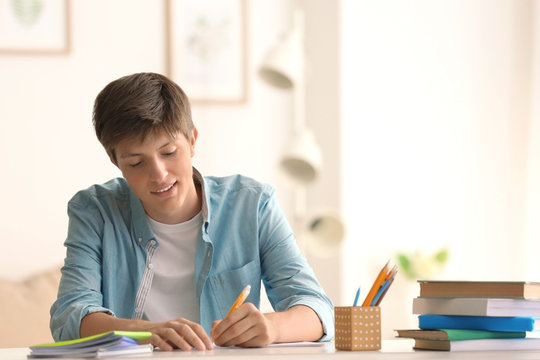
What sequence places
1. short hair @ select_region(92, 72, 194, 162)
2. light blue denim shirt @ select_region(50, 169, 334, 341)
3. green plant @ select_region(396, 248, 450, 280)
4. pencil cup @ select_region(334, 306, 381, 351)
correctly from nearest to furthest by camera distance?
pencil cup @ select_region(334, 306, 381, 351) → short hair @ select_region(92, 72, 194, 162) → light blue denim shirt @ select_region(50, 169, 334, 341) → green plant @ select_region(396, 248, 450, 280)

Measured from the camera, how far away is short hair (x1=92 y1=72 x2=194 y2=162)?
168 centimetres

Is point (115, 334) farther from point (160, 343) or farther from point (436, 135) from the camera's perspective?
point (436, 135)

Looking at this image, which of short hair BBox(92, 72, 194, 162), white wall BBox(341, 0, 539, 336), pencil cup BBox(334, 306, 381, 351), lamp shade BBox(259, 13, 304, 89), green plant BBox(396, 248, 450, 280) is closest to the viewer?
pencil cup BBox(334, 306, 381, 351)

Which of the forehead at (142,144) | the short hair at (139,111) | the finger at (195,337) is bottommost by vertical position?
the finger at (195,337)

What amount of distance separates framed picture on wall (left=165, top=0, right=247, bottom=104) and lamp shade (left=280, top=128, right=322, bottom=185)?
45 cm

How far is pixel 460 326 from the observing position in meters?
1.37

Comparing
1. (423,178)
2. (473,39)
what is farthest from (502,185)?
(473,39)

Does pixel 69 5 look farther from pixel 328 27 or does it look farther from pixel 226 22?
pixel 328 27

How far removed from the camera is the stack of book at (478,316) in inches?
52.3

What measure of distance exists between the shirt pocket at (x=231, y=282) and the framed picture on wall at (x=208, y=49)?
1791 millimetres

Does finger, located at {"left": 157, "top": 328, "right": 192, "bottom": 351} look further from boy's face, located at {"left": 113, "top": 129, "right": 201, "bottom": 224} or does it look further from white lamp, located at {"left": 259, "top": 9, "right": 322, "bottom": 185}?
white lamp, located at {"left": 259, "top": 9, "right": 322, "bottom": 185}

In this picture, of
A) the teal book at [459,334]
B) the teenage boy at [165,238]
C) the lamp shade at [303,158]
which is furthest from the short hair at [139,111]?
the lamp shade at [303,158]

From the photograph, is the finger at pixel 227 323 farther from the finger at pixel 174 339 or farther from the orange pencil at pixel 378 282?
the orange pencil at pixel 378 282

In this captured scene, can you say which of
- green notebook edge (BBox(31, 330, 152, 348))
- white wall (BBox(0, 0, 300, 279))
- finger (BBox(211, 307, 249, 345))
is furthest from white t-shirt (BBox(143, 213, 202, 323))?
white wall (BBox(0, 0, 300, 279))
